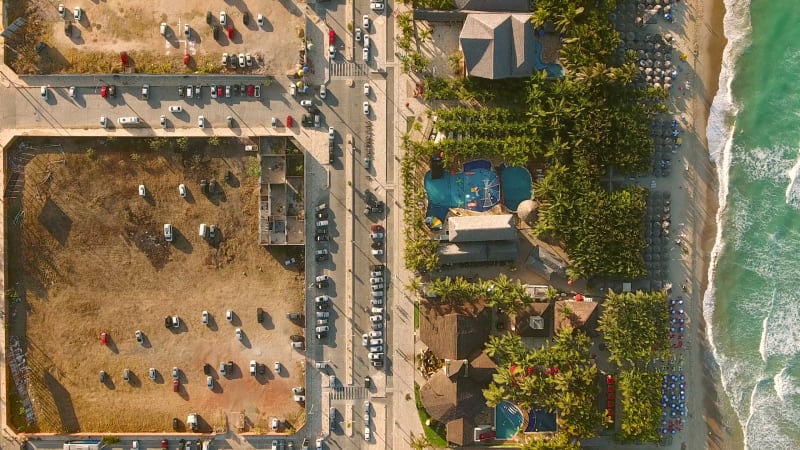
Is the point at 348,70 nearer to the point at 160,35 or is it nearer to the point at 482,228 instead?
the point at 160,35

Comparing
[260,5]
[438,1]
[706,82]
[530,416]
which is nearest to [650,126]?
[706,82]

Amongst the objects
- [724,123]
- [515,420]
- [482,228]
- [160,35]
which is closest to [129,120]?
[160,35]

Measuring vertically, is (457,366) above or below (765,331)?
below

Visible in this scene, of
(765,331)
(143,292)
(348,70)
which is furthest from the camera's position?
(765,331)

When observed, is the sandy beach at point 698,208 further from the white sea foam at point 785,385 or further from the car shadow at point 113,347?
the car shadow at point 113,347

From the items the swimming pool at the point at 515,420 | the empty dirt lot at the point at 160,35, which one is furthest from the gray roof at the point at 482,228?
the empty dirt lot at the point at 160,35

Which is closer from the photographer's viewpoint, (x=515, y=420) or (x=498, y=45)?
(x=498, y=45)
